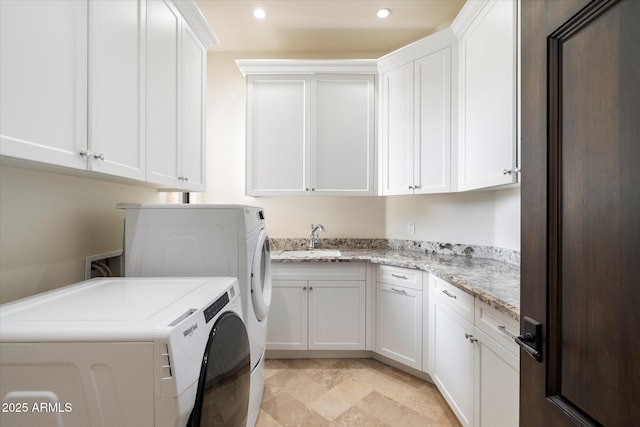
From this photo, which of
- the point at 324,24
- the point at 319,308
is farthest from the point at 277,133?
the point at 319,308

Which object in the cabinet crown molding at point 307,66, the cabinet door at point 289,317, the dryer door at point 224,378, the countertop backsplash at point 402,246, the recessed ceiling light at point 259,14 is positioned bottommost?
the cabinet door at point 289,317

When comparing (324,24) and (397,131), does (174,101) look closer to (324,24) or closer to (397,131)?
(324,24)

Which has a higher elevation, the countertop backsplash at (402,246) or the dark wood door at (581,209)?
the dark wood door at (581,209)

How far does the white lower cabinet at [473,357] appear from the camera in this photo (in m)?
1.15

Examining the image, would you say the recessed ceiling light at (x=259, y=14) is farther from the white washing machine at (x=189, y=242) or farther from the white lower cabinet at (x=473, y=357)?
the white lower cabinet at (x=473, y=357)

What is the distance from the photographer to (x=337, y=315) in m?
2.35

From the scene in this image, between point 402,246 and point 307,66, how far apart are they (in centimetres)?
196

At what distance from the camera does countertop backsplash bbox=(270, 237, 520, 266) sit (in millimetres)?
2168

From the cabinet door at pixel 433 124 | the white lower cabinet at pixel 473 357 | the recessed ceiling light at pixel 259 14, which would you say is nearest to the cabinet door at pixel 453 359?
the white lower cabinet at pixel 473 357

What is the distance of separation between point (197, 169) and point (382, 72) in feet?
6.08

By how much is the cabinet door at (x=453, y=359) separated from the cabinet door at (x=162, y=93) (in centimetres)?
186

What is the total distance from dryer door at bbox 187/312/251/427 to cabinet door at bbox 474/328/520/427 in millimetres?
1079

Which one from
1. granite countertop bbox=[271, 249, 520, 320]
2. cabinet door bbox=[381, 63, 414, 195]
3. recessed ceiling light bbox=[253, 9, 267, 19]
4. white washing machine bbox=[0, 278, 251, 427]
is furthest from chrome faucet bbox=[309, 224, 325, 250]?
white washing machine bbox=[0, 278, 251, 427]

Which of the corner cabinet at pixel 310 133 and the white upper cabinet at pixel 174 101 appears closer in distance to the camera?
the white upper cabinet at pixel 174 101
